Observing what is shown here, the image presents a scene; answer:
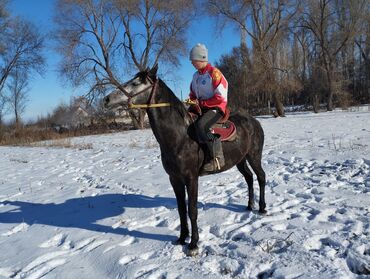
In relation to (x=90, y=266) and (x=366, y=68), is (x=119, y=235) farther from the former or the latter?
(x=366, y=68)

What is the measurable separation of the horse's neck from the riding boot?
0.36 m

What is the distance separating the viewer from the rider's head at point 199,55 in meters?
4.04

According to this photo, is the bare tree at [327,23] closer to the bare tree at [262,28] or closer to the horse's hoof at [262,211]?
the bare tree at [262,28]

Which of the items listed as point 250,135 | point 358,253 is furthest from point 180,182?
Result: point 358,253

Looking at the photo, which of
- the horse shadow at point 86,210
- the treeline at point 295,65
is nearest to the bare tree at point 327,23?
the treeline at point 295,65

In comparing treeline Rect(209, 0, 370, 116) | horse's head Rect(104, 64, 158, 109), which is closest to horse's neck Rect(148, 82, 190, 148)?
horse's head Rect(104, 64, 158, 109)

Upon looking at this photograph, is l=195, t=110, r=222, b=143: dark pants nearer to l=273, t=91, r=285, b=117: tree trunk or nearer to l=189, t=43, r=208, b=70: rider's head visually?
l=189, t=43, r=208, b=70: rider's head

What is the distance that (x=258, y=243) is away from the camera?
153 inches

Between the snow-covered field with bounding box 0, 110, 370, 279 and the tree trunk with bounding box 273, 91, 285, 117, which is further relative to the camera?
the tree trunk with bounding box 273, 91, 285, 117

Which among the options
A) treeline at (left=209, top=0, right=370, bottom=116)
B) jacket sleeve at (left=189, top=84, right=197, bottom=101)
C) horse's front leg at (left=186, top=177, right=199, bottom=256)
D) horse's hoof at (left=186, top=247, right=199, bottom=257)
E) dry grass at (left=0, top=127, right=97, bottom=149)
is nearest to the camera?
horse's hoof at (left=186, top=247, right=199, bottom=257)

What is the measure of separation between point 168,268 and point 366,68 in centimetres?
4443

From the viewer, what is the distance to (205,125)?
13.2 ft

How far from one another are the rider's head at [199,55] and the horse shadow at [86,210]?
7.64 ft

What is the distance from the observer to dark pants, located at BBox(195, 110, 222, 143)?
13.2 feet
